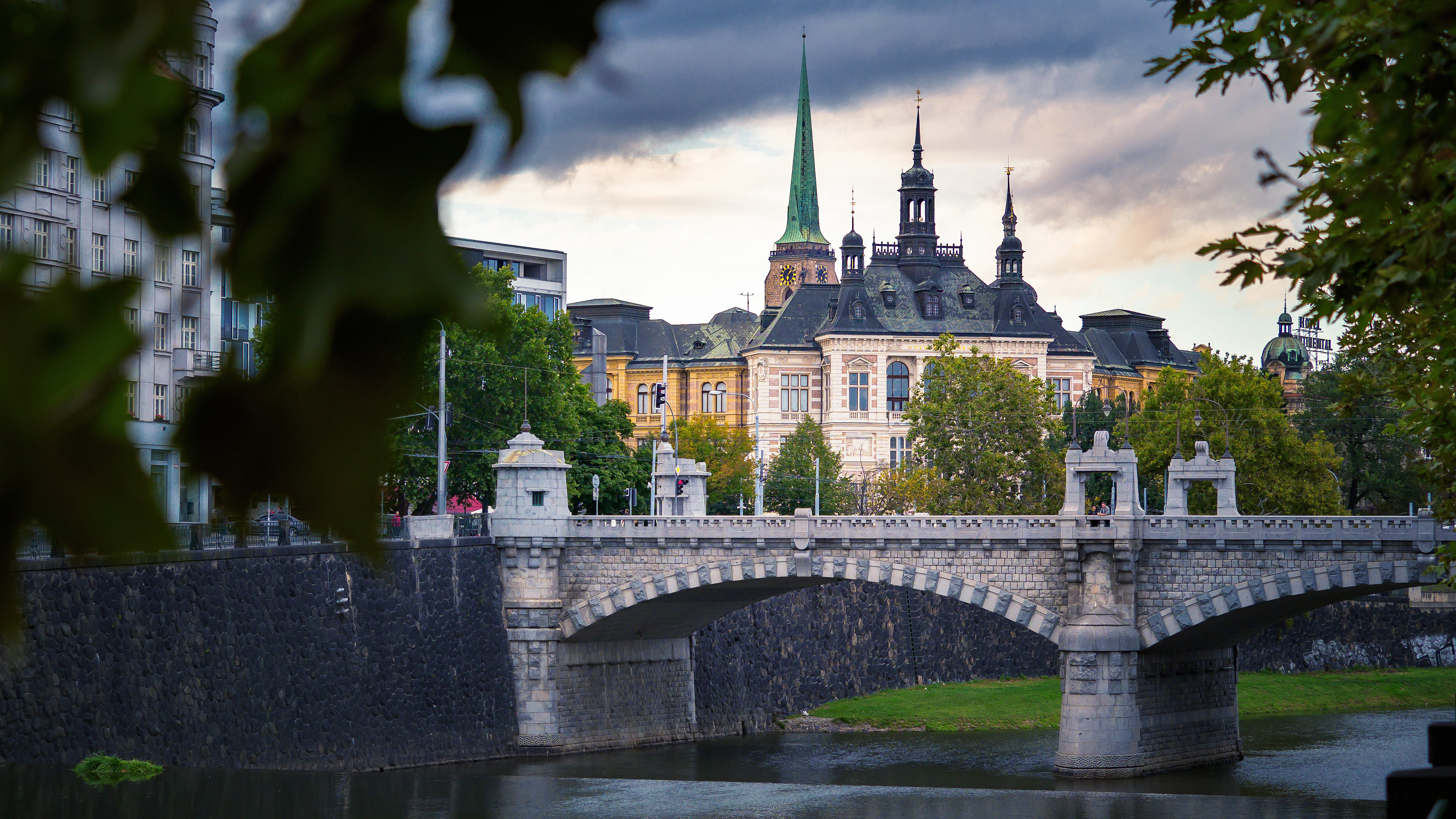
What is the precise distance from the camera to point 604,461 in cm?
6844

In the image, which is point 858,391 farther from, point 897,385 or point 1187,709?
point 1187,709

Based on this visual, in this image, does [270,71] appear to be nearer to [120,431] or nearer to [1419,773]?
[120,431]

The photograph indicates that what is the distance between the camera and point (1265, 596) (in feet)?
126

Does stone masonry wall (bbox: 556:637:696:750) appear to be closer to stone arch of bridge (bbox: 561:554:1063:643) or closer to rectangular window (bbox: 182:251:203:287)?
stone arch of bridge (bbox: 561:554:1063:643)

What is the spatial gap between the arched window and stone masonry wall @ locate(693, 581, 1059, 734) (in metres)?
37.6

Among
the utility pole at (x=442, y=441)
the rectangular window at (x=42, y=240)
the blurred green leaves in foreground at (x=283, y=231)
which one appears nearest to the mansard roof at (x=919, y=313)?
the utility pole at (x=442, y=441)

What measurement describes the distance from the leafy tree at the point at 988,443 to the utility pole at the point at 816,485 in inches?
239

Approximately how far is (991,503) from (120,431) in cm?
6644

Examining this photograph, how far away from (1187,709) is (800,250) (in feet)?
371

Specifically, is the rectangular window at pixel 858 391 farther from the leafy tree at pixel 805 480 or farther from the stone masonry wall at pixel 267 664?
the stone masonry wall at pixel 267 664

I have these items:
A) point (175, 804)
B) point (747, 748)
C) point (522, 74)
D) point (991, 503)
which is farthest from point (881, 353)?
point (522, 74)

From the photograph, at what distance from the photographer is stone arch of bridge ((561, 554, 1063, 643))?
41.1 m

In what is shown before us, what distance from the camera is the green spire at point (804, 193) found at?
143m

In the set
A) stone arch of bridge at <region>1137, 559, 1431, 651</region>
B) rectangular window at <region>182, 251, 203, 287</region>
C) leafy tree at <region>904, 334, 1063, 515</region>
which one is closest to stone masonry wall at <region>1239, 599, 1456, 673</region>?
leafy tree at <region>904, 334, 1063, 515</region>
